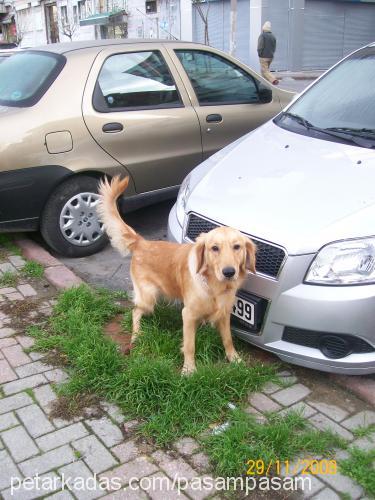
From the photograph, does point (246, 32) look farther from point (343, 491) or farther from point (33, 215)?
point (343, 491)

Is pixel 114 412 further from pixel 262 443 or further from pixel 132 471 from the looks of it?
pixel 262 443

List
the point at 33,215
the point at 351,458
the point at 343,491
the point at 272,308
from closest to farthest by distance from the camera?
the point at 343,491 < the point at 351,458 < the point at 272,308 < the point at 33,215

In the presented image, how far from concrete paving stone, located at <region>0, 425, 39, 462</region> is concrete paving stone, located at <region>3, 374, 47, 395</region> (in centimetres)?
33

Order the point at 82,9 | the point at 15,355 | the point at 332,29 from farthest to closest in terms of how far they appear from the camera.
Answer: the point at 82,9
the point at 332,29
the point at 15,355

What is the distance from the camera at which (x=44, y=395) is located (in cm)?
299

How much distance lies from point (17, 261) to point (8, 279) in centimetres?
42

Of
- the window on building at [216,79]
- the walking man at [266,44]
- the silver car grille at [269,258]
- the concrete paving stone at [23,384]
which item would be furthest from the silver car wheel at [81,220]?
the walking man at [266,44]

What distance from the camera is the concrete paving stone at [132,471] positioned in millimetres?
2426

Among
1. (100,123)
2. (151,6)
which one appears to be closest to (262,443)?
(100,123)

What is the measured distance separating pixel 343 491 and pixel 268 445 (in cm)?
40

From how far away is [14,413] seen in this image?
2834 millimetres

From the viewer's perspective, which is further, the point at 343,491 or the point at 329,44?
the point at 329,44

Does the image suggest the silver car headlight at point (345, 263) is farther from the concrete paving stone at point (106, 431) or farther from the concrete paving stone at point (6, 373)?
the concrete paving stone at point (6, 373)

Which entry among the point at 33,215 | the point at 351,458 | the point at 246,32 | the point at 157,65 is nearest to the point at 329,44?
the point at 246,32
